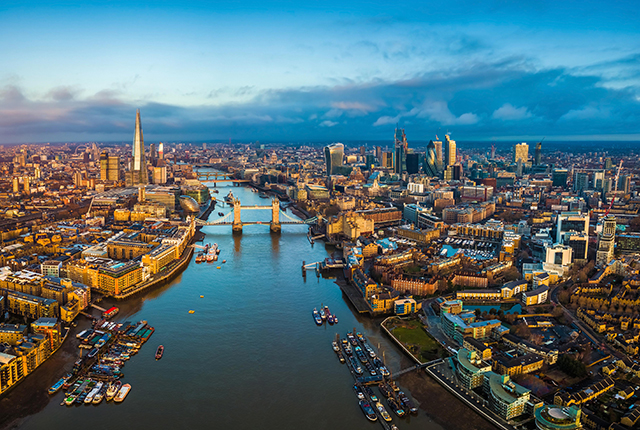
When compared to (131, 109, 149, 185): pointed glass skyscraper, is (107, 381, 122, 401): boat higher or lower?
lower

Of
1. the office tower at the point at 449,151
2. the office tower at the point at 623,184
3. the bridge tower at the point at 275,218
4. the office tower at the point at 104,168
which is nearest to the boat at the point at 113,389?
the bridge tower at the point at 275,218

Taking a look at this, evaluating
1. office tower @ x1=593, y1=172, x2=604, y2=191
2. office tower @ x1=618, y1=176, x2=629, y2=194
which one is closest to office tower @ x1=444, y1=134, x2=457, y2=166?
office tower @ x1=593, y1=172, x2=604, y2=191

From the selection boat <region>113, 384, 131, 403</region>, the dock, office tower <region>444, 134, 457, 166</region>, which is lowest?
boat <region>113, 384, 131, 403</region>

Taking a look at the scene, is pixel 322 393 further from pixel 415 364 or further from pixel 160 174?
pixel 160 174

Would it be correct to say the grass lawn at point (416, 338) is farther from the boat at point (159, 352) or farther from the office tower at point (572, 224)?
the office tower at point (572, 224)

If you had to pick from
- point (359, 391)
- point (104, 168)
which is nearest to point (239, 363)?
point (359, 391)

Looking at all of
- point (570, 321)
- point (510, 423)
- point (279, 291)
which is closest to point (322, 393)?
point (510, 423)

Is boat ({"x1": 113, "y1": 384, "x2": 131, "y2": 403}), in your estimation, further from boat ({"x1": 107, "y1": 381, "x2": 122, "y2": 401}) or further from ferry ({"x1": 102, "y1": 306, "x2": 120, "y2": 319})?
ferry ({"x1": 102, "y1": 306, "x2": 120, "y2": 319})
